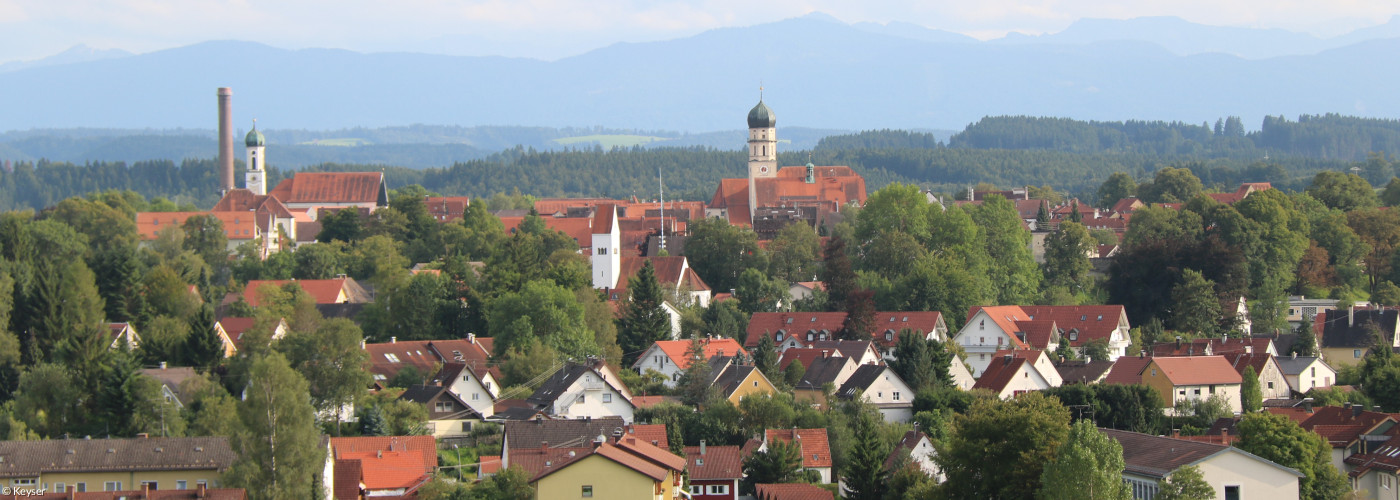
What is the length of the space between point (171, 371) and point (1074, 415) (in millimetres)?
24182

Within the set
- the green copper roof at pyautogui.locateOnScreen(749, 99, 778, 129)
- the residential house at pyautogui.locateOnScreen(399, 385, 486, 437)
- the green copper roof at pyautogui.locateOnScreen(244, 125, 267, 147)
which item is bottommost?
the residential house at pyautogui.locateOnScreen(399, 385, 486, 437)

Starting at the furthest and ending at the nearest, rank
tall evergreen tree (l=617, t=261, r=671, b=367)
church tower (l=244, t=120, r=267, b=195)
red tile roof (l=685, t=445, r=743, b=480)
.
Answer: church tower (l=244, t=120, r=267, b=195) < tall evergreen tree (l=617, t=261, r=671, b=367) < red tile roof (l=685, t=445, r=743, b=480)

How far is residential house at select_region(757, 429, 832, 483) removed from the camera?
4225cm

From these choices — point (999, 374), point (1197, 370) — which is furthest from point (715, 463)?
point (1197, 370)

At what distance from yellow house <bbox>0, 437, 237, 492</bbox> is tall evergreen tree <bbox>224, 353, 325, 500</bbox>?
148 cm

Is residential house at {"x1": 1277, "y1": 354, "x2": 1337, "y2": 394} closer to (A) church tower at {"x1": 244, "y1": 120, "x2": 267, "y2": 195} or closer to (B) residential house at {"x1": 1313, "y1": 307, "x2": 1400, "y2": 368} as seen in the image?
(B) residential house at {"x1": 1313, "y1": 307, "x2": 1400, "y2": 368}

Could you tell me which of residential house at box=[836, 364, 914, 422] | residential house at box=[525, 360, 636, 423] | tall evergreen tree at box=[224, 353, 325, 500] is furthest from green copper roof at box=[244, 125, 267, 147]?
tall evergreen tree at box=[224, 353, 325, 500]

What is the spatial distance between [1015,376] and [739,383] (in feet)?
27.6

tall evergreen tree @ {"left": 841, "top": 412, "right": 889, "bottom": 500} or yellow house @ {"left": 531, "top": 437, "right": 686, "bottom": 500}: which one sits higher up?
yellow house @ {"left": 531, "top": 437, "right": 686, "bottom": 500}

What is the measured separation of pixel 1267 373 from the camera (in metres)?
53.8

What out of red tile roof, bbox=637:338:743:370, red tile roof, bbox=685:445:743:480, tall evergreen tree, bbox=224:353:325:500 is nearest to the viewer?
tall evergreen tree, bbox=224:353:325:500

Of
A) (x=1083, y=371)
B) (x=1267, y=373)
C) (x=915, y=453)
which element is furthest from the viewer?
(x=1083, y=371)

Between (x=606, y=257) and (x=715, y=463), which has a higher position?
(x=606, y=257)

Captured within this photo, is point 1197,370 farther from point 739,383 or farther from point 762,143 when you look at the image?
point 762,143
